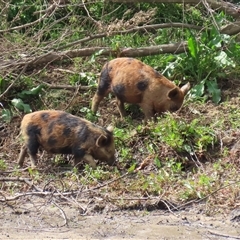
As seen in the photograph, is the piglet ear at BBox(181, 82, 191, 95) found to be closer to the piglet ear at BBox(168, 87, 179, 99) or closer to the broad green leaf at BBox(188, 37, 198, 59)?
the piglet ear at BBox(168, 87, 179, 99)

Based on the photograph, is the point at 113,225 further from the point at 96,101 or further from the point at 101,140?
the point at 96,101

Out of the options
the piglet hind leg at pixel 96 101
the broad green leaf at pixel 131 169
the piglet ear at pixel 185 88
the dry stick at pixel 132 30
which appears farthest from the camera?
the dry stick at pixel 132 30

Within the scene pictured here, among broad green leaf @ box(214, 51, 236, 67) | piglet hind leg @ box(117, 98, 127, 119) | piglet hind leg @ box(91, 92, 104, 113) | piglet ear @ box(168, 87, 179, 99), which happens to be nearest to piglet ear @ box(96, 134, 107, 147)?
piglet ear @ box(168, 87, 179, 99)

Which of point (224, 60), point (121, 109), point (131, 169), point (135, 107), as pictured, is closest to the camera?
point (131, 169)

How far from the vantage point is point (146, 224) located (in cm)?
781

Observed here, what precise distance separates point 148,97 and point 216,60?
1.57 meters

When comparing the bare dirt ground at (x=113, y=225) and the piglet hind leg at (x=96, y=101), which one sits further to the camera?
the piglet hind leg at (x=96, y=101)

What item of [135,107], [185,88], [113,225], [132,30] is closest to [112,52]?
[132,30]

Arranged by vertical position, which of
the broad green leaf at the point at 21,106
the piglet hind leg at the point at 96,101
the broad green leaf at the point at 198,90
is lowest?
the broad green leaf at the point at 21,106

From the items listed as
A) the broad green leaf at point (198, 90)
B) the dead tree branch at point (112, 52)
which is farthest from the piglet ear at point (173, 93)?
the dead tree branch at point (112, 52)

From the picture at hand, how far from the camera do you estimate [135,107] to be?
11.3m

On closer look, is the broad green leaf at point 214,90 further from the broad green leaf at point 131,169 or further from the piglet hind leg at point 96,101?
the broad green leaf at point 131,169

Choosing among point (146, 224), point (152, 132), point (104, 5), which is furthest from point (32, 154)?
point (104, 5)

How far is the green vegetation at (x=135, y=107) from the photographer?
8906 mm
